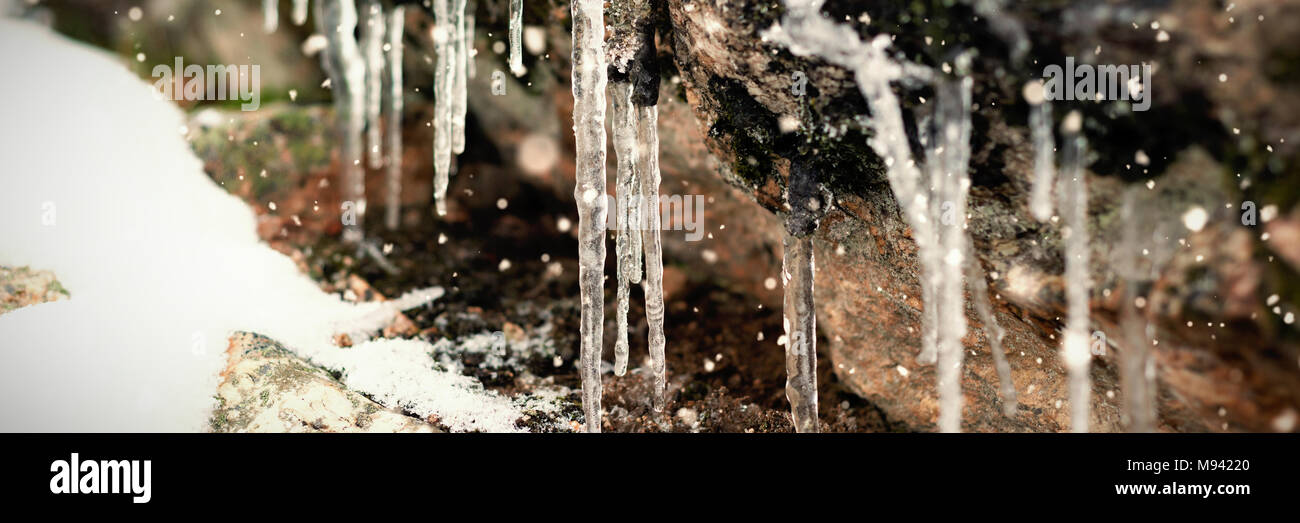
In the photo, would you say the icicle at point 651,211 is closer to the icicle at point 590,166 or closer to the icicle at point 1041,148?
the icicle at point 590,166

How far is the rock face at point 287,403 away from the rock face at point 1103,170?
2234mm

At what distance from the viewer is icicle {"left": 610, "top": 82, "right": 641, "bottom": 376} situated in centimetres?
306

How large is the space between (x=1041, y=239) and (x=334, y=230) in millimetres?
6066

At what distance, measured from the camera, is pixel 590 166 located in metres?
2.95

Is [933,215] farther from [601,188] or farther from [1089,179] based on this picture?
[601,188]

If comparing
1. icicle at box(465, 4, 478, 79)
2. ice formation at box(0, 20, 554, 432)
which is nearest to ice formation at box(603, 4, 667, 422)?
ice formation at box(0, 20, 554, 432)

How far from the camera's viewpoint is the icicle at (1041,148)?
211cm

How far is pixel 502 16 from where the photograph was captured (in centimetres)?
492

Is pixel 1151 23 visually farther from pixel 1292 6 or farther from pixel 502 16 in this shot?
pixel 502 16

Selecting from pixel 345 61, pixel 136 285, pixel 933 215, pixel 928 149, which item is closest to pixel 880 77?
pixel 928 149

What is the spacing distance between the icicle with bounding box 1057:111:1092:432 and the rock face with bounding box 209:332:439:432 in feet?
9.31

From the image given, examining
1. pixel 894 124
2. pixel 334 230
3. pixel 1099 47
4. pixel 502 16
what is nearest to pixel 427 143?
pixel 334 230

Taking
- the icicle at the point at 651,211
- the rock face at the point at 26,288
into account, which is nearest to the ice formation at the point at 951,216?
the icicle at the point at 651,211
